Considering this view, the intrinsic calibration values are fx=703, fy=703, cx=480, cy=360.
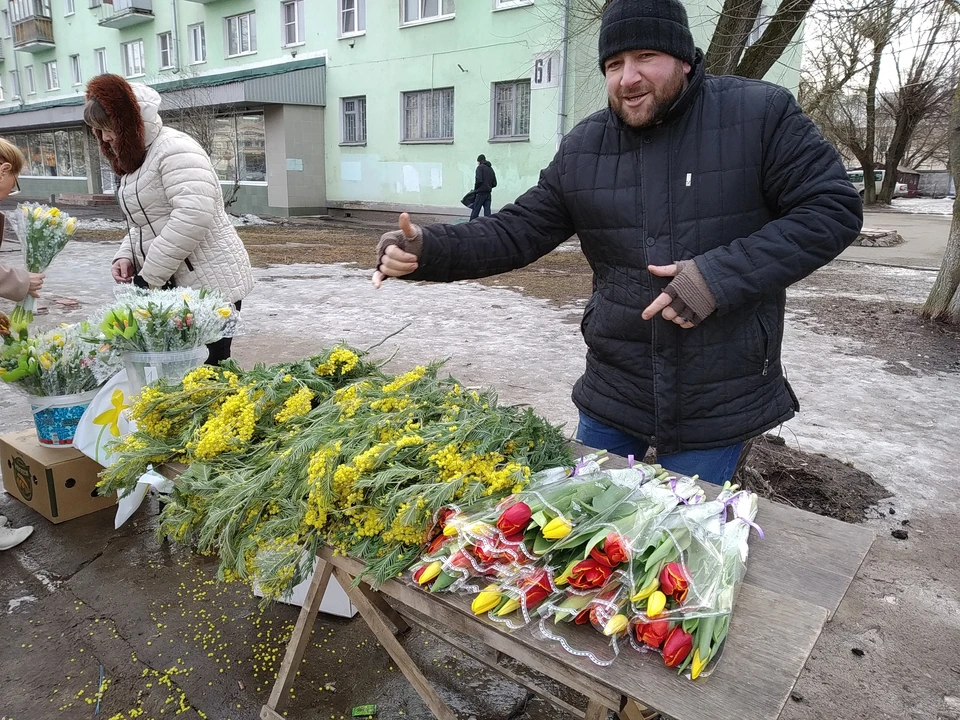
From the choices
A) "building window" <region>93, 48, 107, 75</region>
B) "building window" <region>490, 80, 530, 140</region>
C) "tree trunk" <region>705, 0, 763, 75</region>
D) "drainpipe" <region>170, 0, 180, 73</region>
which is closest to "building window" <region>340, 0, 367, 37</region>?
"building window" <region>490, 80, 530, 140</region>

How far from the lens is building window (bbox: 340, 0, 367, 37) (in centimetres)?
1966

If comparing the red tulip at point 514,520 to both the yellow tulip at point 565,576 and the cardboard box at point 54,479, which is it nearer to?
the yellow tulip at point 565,576

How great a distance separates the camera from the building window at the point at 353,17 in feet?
64.5

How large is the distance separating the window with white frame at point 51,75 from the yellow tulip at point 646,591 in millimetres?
38802

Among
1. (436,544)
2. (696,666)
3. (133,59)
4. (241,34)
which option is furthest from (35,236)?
(133,59)

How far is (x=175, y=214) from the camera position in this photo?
10.9 ft

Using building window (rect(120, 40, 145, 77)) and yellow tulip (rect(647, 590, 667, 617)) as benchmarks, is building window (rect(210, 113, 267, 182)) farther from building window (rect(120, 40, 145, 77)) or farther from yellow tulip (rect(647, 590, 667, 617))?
yellow tulip (rect(647, 590, 667, 617))

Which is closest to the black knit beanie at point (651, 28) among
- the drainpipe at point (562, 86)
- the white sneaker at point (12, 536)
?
the white sneaker at point (12, 536)

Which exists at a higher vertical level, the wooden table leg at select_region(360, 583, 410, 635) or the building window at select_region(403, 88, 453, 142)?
the building window at select_region(403, 88, 453, 142)

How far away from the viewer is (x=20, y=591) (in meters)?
2.99

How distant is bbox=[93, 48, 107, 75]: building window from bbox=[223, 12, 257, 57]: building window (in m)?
9.15

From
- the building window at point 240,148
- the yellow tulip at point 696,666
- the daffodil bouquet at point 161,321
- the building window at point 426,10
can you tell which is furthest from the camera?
the building window at point 240,148

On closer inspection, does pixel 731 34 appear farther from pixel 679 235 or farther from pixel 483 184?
pixel 483 184

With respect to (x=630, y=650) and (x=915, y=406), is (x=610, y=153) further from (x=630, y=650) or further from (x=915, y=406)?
(x=915, y=406)
